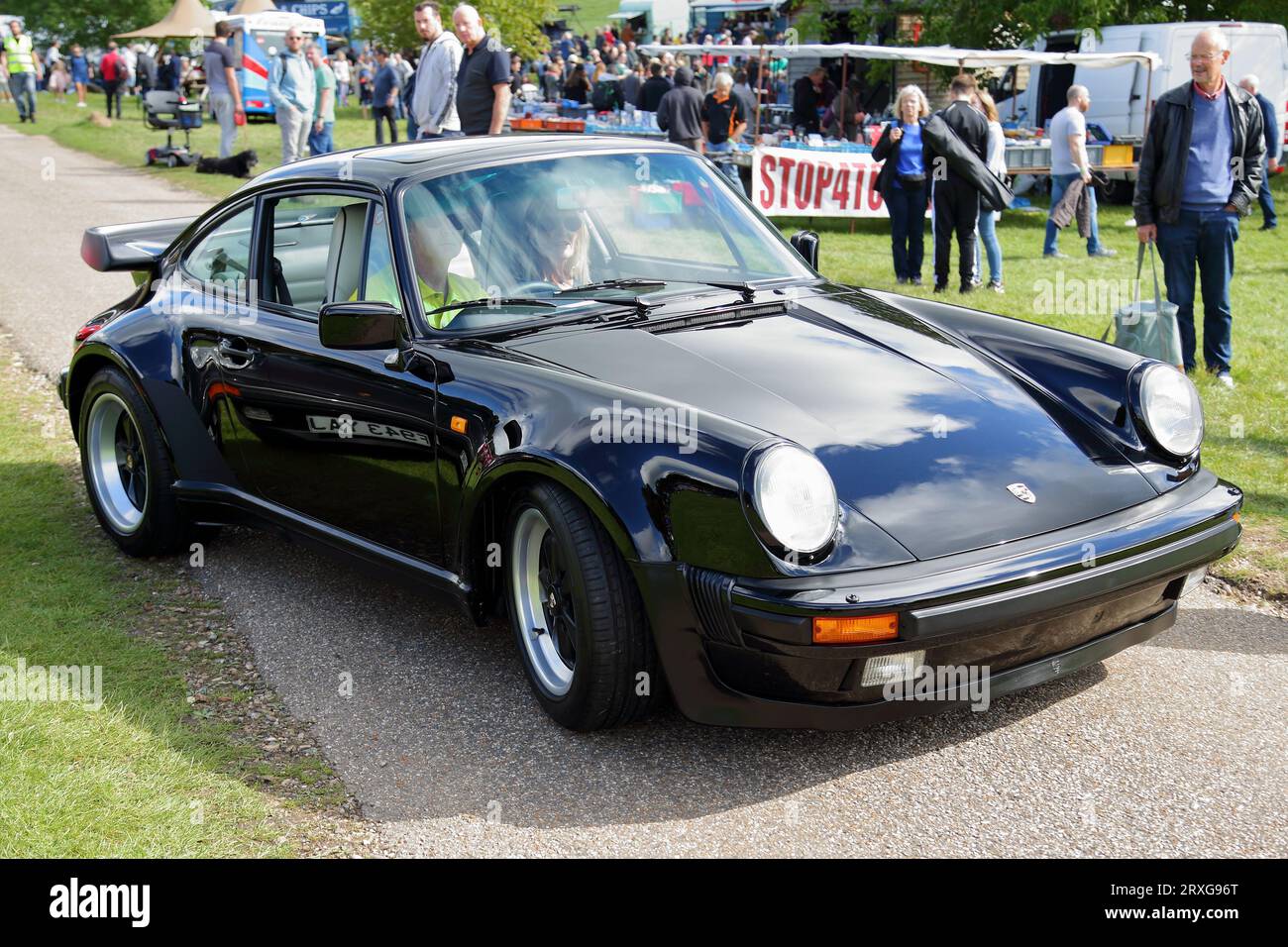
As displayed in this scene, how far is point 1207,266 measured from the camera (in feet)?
24.9

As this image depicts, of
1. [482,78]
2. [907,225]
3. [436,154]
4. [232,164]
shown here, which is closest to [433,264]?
[436,154]

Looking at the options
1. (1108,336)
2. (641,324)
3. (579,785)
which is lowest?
(579,785)

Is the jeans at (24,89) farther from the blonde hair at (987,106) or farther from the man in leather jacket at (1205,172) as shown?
the man in leather jacket at (1205,172)

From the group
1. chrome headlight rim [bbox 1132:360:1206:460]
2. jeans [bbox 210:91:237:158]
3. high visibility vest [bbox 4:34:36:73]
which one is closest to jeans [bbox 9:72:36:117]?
high visibility vest [bbox 4:34:36:73]

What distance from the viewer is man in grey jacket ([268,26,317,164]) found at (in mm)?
16125

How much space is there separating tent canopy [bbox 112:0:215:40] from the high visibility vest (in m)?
8.86

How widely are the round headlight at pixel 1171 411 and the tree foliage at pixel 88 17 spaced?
6157 centimetres

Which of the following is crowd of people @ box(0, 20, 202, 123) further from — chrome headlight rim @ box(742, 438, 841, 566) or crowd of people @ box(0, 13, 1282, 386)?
chrome headlight rim @ box(742, 438, 841, 566)

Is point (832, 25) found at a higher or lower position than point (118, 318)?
higher

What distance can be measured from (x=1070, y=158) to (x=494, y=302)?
10514mm

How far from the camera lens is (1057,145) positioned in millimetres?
13422
